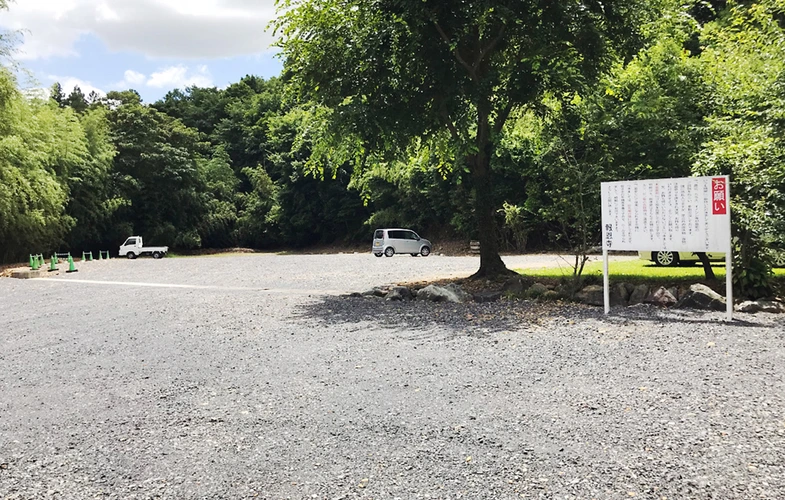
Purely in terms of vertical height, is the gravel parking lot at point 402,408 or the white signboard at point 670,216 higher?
the white signboard at point 670,216

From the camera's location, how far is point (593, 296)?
8.91 metres

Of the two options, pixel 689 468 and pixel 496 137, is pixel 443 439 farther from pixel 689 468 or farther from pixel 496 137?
pixel 496 137

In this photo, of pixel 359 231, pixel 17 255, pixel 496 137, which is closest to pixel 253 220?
pixel 359 231

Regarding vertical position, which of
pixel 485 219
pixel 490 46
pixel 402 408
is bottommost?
pixel 402 408

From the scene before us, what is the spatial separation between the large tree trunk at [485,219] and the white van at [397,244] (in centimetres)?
1347

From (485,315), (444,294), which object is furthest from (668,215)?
(444,294)

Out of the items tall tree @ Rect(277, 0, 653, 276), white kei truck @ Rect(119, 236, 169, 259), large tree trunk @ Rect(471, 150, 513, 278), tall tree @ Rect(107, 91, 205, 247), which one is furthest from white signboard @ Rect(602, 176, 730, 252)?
tall tree @ Rect(107, 91, 205, 247)

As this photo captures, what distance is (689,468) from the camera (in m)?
2.99

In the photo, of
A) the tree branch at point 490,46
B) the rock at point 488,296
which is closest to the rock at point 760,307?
the rock at point 488,296

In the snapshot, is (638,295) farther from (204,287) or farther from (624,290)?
(204,287)

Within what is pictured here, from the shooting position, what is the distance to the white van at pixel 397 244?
25266 mm

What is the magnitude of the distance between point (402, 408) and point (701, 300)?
594 cm

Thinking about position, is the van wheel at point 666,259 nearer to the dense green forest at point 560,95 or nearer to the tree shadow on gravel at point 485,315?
the dense green forest at point 560,95

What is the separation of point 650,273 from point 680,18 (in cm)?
510
